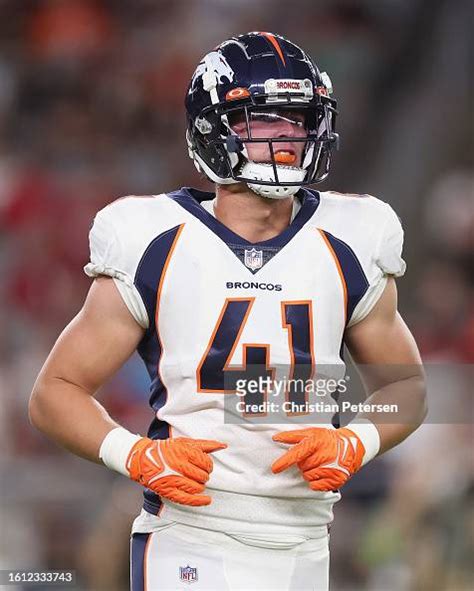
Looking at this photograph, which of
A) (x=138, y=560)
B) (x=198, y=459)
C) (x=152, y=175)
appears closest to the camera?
(x=198, y=459)

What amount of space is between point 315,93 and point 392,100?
4220 millimetres

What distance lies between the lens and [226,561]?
2471mm

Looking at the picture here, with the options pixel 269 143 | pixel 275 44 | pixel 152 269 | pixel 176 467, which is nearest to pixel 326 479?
pixel 176 467

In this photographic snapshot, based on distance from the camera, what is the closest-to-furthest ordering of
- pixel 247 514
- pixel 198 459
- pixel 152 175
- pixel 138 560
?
pixel 198 459 < pixel 247 514 < pixel 138 560 < pixel 152 175

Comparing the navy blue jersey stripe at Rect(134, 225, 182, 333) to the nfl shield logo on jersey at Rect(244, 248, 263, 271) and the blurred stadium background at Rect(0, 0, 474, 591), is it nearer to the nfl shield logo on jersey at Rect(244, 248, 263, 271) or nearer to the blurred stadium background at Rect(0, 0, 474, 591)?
the nfl shield logo on jersey at Rect(244, 248, 263, 271)

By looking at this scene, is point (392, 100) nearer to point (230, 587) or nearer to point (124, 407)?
point (124, 407)

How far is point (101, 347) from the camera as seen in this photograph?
2.55 meters

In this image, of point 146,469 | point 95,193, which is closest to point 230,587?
point 146,469

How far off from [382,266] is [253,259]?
10.8 inches

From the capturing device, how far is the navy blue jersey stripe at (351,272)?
2.57 m

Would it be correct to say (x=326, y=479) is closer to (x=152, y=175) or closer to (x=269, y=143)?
(x=269, y=143)

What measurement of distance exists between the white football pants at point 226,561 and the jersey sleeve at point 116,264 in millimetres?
446

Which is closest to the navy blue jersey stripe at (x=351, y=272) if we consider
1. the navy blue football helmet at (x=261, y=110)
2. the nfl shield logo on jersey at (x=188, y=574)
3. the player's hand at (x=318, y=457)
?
the navy blue football helmet at (x=261, y=110)

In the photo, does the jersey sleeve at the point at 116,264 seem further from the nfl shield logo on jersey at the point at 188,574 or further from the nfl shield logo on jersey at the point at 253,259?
the nfl shield logo on jersey at the point at 188,574
